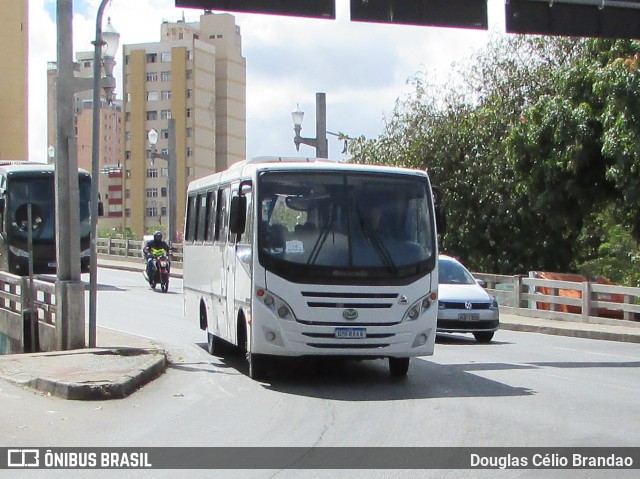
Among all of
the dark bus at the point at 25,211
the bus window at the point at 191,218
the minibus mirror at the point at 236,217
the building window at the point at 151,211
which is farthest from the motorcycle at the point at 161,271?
the building window at the point at 151,211

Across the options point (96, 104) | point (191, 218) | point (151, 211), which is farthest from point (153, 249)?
point (151, 211)

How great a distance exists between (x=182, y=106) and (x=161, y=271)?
2961 inches

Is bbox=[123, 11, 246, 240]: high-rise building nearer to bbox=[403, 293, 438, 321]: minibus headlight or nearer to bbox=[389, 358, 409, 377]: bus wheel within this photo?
bbox=[389, 358, 409, 377]: bus wheel

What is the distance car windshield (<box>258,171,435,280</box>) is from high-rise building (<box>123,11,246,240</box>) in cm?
9191

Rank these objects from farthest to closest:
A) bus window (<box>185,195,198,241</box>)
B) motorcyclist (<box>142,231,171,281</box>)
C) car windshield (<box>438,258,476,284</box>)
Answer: motorcyclist (<box>142,231,171,281</box>) < car windshield (<box>438,258,476,284</box>) < bus window (<box>185,195,198,241</box>)

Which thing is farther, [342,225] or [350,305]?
[342,225]

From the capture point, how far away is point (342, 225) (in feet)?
44.5

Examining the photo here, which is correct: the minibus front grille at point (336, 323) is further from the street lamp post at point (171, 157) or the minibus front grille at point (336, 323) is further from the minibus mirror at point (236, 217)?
the street lamp post at point (171, 157)

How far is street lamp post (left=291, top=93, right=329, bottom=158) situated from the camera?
29.4m

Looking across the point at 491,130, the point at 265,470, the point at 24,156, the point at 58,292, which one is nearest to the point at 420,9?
the point at 58,292

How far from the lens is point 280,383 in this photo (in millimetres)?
13844

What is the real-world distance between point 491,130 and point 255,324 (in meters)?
23.8

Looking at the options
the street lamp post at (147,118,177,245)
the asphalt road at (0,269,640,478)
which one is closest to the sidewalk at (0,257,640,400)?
the asphalt road at (0,269,640,478)

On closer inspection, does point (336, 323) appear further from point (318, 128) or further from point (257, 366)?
point (318, 128)
